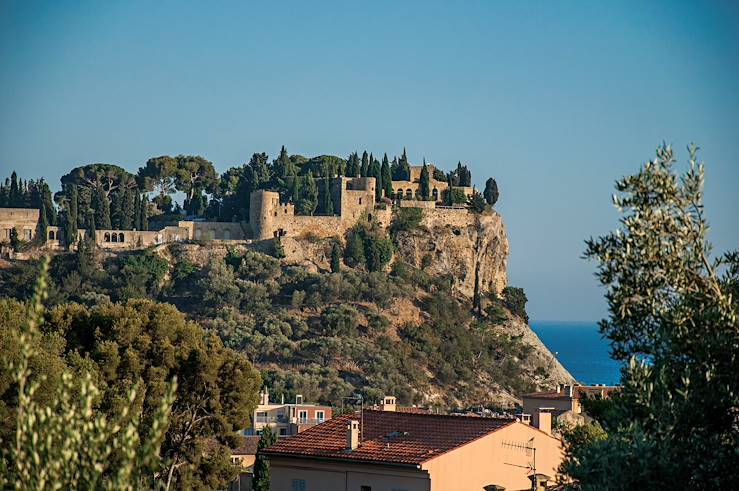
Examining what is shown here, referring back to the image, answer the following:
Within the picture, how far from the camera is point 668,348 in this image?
14852mm

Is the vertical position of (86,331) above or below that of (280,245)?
below

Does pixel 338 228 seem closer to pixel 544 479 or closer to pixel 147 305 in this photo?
pixel 147 305

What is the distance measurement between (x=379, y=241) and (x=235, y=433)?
51469 mm

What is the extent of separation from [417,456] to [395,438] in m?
1.84

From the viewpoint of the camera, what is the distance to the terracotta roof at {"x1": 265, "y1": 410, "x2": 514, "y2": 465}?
28000 millimetres

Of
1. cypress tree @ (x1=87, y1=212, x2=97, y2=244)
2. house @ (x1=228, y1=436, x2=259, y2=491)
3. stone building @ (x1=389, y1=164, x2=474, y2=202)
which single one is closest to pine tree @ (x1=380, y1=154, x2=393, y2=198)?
stone building @ (x1=389, y1=164, x2=474, y2=202)

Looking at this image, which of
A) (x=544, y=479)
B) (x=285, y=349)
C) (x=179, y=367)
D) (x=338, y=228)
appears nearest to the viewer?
(x=544, y=479)

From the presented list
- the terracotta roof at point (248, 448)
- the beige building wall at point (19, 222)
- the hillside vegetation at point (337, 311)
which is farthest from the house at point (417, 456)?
the beige building wall at point (19, 222)

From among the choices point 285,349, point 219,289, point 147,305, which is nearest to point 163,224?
point 219,289

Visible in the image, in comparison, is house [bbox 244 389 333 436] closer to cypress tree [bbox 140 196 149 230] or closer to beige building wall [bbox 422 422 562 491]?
cypress tree [bbox 140 196 149 230]

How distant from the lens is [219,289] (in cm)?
8281

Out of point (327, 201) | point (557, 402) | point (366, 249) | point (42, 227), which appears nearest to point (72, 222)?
point (42, 227)

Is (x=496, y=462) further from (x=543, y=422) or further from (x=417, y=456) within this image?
(x=543, y=422)

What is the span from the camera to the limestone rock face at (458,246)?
89.5 metres
